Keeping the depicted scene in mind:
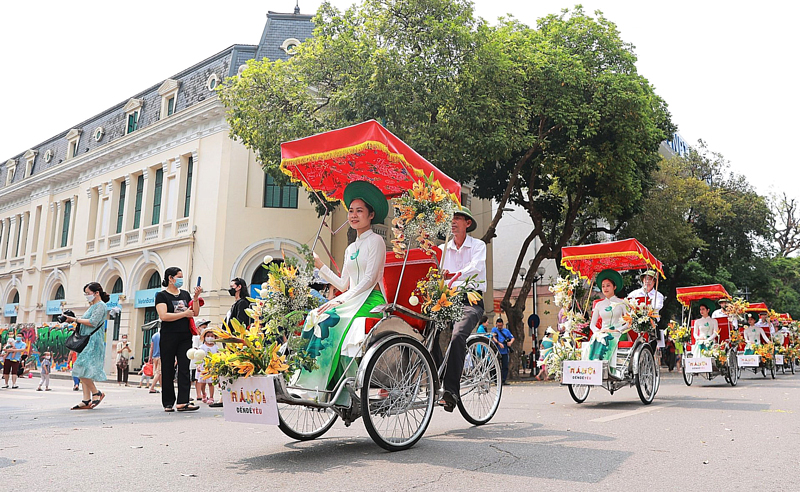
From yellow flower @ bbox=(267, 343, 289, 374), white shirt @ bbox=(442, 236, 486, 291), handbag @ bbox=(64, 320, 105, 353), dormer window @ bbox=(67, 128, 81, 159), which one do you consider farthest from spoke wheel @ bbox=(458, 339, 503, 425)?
dormer window @ bbox=(67, 128, 81, 159)

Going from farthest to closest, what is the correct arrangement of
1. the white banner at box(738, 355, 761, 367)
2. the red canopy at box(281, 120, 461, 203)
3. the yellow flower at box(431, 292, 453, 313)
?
1. the white banner at box(738, 355, 761, 367)
2. the yellow flower at box(431, 292, 453, 313)
3. the red canopy at box(281, 120, 461, 203)

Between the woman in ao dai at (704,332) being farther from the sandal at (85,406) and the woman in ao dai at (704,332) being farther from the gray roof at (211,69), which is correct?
the gray roof at (211,69)

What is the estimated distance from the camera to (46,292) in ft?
117

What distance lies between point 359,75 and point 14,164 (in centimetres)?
3526

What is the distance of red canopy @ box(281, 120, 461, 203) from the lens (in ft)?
19.0

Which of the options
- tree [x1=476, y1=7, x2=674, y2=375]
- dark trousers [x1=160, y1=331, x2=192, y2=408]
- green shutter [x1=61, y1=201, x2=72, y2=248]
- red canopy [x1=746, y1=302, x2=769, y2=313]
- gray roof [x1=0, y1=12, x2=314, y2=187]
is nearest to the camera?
dark trousers [x1=160, y1=331, x2=192, y2=408]

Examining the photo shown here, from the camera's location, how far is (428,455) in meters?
5.23

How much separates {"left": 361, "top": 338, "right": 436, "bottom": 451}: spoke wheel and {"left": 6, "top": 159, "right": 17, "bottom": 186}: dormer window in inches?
1809

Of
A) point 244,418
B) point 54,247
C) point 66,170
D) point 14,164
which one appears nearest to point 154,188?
point 66,170

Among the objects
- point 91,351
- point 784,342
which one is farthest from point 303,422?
point 784,342

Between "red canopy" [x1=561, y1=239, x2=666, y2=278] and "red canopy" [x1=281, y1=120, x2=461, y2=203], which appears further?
"red canopy" [x1=561, y1=239, x2=666, y2=278]

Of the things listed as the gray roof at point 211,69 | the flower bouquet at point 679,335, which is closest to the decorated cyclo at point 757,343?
the flower bouquet at point 679,335

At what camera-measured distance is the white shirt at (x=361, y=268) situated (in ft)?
19.0

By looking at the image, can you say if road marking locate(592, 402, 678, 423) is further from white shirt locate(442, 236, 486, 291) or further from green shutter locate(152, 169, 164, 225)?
green shutter locate(152, 169, 164, 225)
